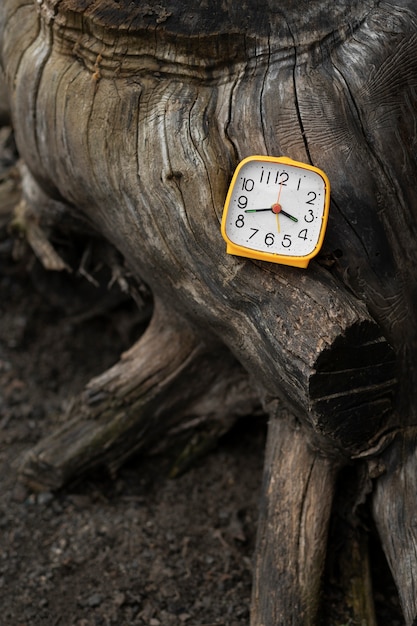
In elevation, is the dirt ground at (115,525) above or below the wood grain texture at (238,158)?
below

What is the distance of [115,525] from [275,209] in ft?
4.39

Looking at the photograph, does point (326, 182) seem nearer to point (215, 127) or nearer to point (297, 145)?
point (297, 145)

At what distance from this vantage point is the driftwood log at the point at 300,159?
2039 mm

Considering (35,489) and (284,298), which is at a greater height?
(284,298)

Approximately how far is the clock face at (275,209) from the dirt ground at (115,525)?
109cm

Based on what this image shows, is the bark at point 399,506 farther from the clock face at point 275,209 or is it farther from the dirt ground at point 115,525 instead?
the clock face at point 275,209

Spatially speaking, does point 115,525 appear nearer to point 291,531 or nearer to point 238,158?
point 291,531

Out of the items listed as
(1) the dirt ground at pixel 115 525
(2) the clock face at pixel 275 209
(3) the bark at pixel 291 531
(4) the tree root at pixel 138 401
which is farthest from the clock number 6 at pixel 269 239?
(1) the dirt ground at pixel 115 525

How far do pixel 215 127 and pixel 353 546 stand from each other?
1323 mm

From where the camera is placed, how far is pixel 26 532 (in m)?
2.73

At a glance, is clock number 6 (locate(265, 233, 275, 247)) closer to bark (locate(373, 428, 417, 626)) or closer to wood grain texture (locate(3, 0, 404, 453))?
wood grain texture (locate(3, 0, 404, 453))

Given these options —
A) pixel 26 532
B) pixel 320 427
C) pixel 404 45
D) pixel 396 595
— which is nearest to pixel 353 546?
pixel 396 595

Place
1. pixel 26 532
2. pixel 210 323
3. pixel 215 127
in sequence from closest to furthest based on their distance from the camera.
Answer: pixel 215 127
pixel 210 323
pixel 26 532

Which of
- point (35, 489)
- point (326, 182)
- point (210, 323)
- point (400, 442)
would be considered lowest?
point (35, 489)
